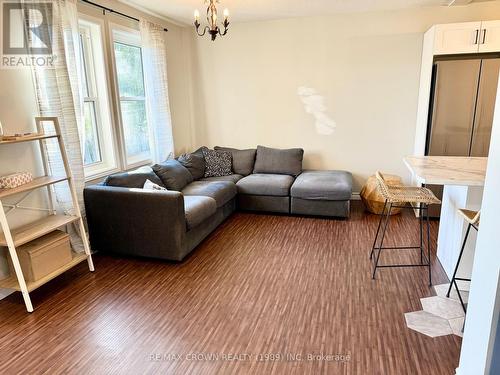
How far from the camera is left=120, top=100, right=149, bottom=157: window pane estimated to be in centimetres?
422

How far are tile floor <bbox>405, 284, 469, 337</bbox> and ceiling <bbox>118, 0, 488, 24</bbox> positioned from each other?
3.28 meters

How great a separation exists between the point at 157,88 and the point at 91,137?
1.08 m

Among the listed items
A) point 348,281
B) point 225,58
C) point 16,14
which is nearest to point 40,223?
point 16,14

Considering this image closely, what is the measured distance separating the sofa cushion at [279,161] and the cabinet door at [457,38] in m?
2.06

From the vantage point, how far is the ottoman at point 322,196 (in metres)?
4.15

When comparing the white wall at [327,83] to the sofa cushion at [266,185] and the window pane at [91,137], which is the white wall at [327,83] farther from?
the window pane at [91,137]

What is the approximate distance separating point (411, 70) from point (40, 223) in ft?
14.9

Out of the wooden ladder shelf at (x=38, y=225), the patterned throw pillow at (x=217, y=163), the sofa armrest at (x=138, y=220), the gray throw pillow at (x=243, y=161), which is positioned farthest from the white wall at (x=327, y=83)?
the wooden ladder shelf at (x=38, y=225)

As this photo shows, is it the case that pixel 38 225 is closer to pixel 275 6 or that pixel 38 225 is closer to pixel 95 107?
pixel 95 107

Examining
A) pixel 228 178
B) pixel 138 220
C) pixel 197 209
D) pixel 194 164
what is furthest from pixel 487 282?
pixel 194 164

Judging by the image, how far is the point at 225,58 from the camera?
16.9ft

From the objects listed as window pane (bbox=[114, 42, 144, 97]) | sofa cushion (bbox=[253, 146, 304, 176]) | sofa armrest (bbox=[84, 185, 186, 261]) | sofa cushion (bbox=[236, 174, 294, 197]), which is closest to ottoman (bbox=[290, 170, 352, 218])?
sofa cushion (bbox=[236, 174, 294, 197])

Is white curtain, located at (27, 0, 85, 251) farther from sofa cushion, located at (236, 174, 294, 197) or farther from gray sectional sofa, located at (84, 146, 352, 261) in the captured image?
sofa cushion, located at (236, 174, 294, 197)

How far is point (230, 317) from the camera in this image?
7.85 feet
